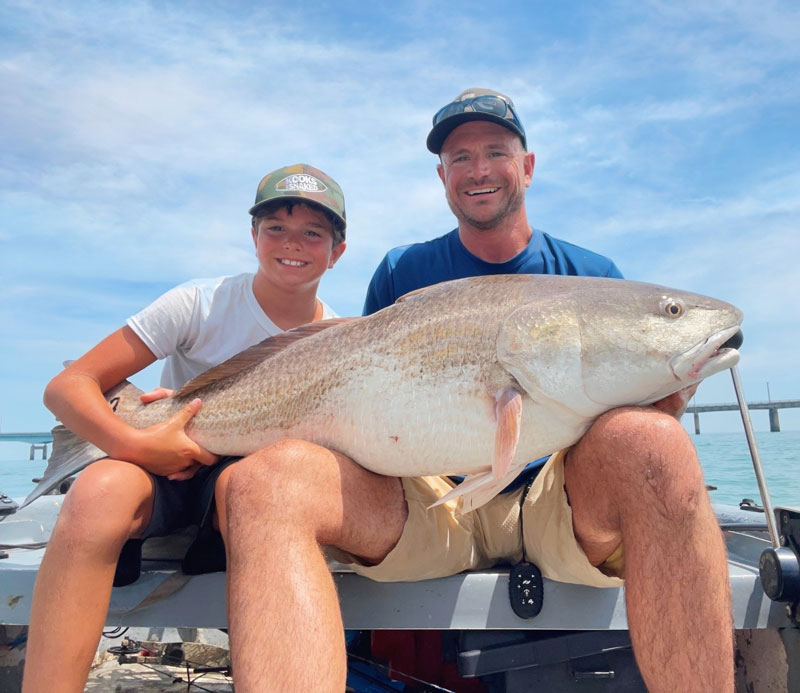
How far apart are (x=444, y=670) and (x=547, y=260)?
75.7 inches

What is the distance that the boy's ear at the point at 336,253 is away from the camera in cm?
304

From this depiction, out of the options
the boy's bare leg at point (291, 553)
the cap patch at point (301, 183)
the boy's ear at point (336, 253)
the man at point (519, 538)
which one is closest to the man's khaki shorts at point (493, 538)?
the man at point (519, 538)

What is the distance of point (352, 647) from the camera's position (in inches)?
120

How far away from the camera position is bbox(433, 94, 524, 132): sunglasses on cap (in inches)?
113

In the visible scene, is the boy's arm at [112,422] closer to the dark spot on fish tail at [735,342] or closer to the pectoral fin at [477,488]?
the pectoral fin at [477,488]

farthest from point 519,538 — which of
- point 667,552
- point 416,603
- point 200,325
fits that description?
point 200,325

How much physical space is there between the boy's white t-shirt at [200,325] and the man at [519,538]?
0.88m

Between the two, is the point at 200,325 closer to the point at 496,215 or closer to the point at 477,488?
the point at 496,215

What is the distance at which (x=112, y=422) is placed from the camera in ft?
7.54

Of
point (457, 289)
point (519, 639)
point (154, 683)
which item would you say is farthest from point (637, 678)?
point (154, 683)

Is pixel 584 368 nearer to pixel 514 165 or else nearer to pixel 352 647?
pixel 514 165

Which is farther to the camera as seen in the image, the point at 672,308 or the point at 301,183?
the point at 301,183

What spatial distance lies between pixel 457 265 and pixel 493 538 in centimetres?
121

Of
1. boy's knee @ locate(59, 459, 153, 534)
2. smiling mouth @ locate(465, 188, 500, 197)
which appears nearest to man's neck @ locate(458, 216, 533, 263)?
smiling mouth @ locate(465, 188, 500, 197)
